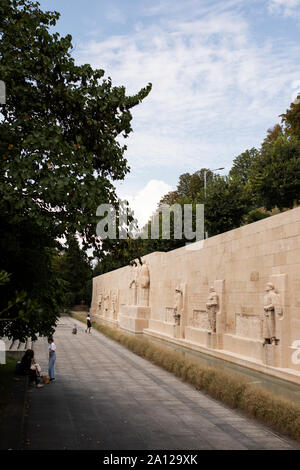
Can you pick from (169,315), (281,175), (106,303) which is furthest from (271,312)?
(106,303)

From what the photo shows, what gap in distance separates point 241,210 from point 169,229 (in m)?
6.25

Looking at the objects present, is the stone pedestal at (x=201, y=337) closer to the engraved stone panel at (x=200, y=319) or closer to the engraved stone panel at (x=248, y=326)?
the engraved stone panel at (x=200, y=319)

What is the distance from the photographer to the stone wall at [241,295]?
10586 millimetres

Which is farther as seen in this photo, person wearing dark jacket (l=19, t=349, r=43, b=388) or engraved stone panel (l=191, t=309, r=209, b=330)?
engraved stone panel (l=191, t=309, r=209, b=330)

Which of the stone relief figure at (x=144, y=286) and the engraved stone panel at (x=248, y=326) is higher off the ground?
the stone relief figure at (x=144, y=286)

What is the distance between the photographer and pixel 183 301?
61.7 feet

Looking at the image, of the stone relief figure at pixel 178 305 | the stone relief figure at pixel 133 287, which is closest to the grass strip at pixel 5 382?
the stone relief figure at pixel 178 305

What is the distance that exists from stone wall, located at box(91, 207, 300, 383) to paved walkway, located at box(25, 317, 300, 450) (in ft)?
5.92

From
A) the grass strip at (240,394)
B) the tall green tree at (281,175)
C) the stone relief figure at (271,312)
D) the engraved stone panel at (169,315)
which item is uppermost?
the tall green tree at (281,175)

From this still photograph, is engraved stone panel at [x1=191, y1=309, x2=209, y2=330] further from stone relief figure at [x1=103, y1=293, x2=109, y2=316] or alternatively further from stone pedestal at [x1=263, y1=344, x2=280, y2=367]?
stone relief figure at [x1=103, y1=293, x2=109, y2=316]

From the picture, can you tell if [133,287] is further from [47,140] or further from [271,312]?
[47,140]

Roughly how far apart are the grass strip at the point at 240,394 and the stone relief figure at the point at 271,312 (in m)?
1.26

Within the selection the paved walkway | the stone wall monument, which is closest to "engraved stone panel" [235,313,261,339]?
the paved walkway

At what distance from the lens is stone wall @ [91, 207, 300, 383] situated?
34.7 feet
